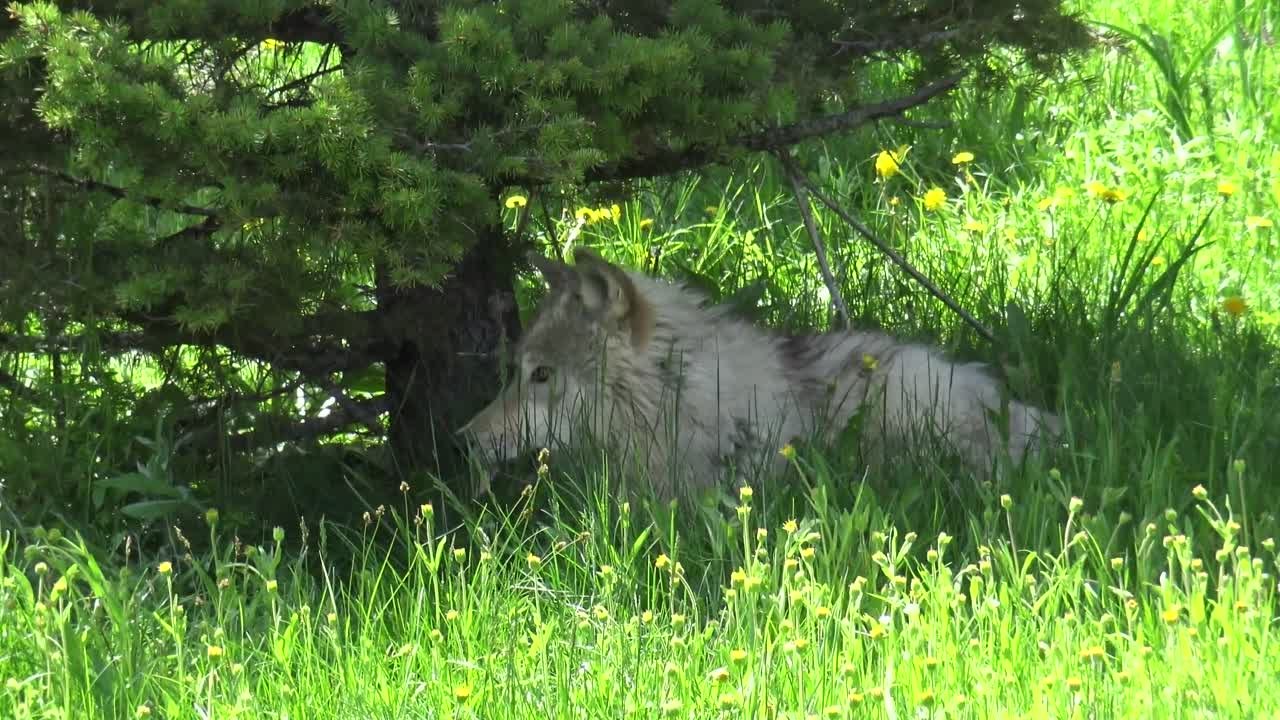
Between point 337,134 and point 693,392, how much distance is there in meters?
1.76

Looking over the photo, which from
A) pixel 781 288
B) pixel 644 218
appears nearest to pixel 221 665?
pixel 781 288

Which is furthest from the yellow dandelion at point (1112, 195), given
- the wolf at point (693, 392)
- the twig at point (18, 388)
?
the twig at point (18, 388)

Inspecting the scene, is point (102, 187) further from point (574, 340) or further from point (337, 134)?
point (574, 340)

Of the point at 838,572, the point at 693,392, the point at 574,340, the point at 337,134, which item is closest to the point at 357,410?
the point at 574,340

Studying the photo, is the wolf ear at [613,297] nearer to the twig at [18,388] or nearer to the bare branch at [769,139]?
the bare branch at [769,139]

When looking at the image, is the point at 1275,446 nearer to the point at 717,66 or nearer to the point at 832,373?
the point at 832,373

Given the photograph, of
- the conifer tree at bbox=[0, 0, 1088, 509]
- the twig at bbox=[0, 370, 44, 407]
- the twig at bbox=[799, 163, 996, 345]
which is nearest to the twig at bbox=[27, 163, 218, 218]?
the conifer tree at bbox=[0, 0, 1088, 509]

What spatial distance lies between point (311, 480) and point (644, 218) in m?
3.00

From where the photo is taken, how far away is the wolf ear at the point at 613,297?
5.02 metres

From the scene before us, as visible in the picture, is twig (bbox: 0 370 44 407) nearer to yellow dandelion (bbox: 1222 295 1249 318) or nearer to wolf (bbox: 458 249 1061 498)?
wolf (bbox: 458 249 1061 498)

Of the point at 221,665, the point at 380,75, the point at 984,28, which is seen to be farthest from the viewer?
the point at 984,28

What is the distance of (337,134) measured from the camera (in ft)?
12.3

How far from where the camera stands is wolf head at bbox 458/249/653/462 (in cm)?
496

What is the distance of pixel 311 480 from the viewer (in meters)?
4.97
